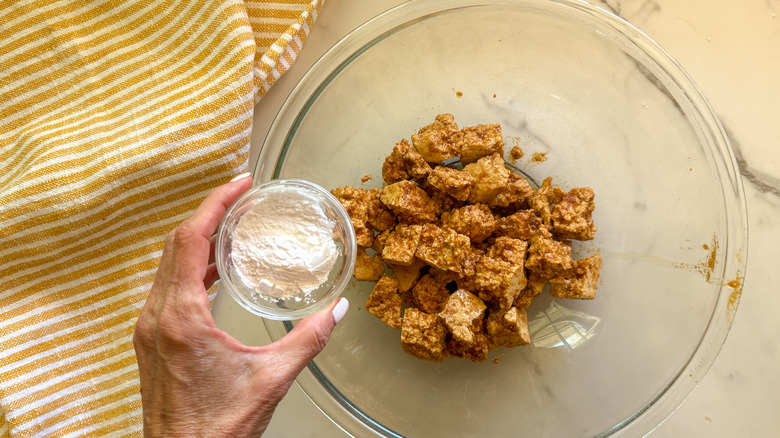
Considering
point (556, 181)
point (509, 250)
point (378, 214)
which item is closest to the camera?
point (509, 250)

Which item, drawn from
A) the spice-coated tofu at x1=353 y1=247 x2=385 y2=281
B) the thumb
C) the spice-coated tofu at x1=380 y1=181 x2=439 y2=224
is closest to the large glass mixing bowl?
the spice-coated tofu at x1=353 y1=247 x2=385 y2=281

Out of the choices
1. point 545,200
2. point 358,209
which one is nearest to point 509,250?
point 545,200

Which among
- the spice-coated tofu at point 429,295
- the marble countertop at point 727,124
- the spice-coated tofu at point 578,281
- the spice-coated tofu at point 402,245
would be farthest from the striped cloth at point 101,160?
the spice-coated tofu at point 578,281

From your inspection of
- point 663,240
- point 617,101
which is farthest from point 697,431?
point 617,101

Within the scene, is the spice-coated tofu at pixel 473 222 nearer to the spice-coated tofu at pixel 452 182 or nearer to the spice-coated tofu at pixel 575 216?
the spice-coated tofu at pixel 452 182

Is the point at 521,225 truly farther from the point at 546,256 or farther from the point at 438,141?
the point at 438,141

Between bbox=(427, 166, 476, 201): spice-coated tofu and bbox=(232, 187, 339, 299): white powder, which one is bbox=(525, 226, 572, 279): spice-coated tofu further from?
bbox=(232, 187, 339, 299): white powder

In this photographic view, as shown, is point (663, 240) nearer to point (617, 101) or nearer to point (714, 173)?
point (714, 173)
